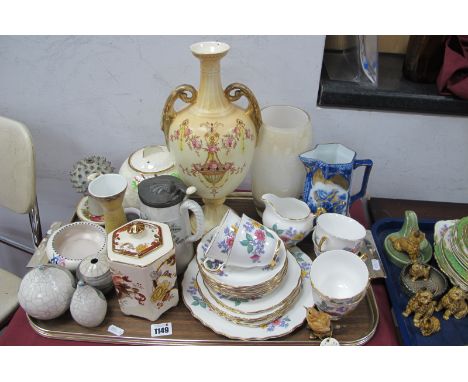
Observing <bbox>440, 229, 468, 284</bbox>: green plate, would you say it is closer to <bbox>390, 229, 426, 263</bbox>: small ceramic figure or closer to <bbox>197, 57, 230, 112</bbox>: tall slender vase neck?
<bbox>390, 229, 426, 263</bbox>: small ceramic figure

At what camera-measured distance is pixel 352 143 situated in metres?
1.14

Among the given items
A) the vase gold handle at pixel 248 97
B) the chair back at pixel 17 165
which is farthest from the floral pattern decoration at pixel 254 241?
the chair back at pixel 17 165

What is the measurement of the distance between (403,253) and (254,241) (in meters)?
0.39

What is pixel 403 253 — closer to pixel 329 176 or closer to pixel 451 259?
pixel 451 259

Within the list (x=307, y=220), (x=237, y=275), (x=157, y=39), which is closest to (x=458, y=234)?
(x=307, y=220)

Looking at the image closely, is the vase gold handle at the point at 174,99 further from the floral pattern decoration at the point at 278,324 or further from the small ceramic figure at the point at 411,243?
the small ceramic figure at the point at 411,243

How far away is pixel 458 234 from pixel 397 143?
1.14 feet

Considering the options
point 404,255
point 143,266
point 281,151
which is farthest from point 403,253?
point 143,266

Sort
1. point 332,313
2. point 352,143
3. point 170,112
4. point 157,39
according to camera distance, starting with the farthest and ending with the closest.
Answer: point 352,143, point 157,39, point 170,112, point 332,313

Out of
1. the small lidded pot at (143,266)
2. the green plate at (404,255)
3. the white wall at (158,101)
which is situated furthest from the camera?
the white wall at (158,101)

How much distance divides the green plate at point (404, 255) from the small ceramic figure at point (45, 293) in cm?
68

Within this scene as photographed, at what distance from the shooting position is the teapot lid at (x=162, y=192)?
0.76 m

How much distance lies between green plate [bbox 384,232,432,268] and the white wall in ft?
0.99

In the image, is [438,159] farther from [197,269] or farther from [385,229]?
[197,269]
